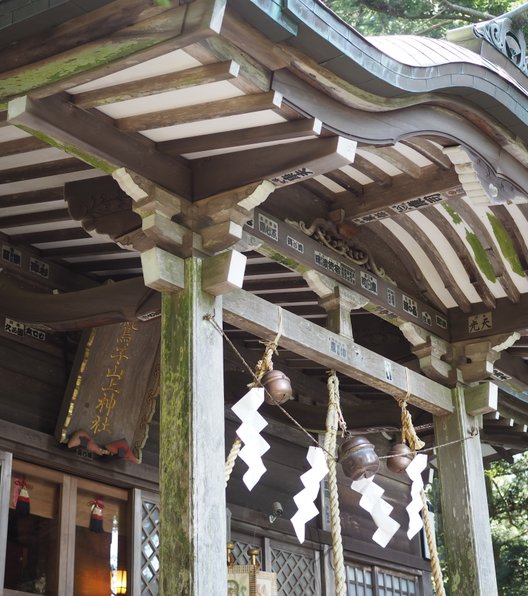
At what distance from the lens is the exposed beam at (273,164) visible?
485 cm

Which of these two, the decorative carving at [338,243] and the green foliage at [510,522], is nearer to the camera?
the decorative carving at [338,243]

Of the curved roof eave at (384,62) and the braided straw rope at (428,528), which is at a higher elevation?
the curved roof eave at (384,62)

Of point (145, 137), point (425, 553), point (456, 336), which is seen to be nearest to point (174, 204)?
point (145, 137)

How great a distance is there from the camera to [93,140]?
468 cm

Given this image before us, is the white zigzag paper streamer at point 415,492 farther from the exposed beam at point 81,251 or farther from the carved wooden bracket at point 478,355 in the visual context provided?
the exposed beam at point 81,251

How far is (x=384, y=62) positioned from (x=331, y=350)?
196cm

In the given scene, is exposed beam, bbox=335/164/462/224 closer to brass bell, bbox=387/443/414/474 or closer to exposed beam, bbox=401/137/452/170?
exposed beam, bbox=401/137/452/170

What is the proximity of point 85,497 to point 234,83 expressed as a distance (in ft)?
12.0

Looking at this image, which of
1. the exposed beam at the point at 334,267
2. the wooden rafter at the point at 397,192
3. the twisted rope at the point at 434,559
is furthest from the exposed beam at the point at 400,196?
the twisted rope at the point at 434,559

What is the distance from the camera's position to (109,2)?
3.97 metres

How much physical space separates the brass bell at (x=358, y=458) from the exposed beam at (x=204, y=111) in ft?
7.66

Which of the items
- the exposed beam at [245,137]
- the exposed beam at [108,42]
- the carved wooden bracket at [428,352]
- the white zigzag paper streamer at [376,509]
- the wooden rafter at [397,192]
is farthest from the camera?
the carved wooden bracket at [428,352]

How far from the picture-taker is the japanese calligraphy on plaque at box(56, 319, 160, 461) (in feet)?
21.5

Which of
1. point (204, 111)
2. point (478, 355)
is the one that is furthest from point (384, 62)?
point (478, 355)
